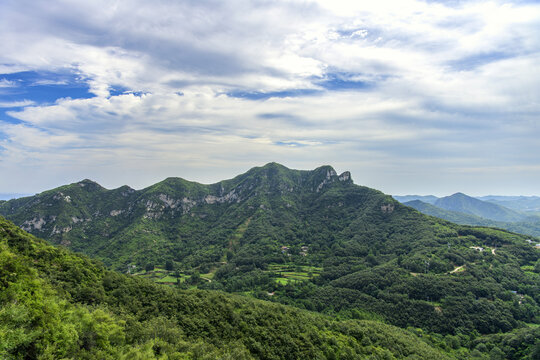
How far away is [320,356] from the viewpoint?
50844 millimetres

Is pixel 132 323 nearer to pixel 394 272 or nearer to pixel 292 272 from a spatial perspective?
pixel 394 272

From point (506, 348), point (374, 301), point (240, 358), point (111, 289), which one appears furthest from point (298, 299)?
point (111, 289)

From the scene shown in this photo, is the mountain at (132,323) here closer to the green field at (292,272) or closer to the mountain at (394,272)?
the mountain at (394,272)

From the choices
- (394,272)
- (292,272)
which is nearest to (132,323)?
(394,272)

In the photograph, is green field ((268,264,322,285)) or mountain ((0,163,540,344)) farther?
green field ((268,264,322,285))

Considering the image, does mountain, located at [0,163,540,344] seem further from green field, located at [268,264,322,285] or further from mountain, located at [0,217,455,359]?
mountain, located at [0,217,455,359]

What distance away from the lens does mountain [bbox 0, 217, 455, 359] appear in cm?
2373

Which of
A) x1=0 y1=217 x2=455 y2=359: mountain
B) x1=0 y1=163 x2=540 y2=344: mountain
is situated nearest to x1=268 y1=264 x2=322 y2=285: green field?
x1=0 y1=163 x2=540 y2=344: mountain

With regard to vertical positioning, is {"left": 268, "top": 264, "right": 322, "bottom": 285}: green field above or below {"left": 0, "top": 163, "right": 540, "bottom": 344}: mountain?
below

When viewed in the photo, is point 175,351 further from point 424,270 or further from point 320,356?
point 424,270

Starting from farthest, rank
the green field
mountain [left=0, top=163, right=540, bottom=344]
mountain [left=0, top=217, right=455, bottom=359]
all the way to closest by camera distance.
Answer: the green field, mountain [left=0, top=163, right=540, bottom=344], mountain [left=0, top=217, right=455, bottom=359]

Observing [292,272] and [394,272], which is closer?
[394,272]

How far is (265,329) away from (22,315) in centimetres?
4709

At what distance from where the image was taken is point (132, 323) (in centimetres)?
3897
